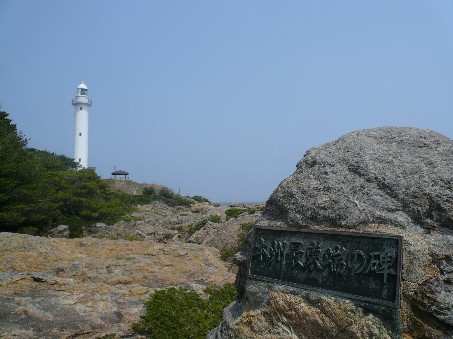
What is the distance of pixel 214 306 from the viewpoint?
590cm

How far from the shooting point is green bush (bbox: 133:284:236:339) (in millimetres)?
5301

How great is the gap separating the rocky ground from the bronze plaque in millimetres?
2586

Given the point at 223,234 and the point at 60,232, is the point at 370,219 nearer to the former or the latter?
the point at 223,234

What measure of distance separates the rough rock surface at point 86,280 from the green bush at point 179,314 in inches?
8.7

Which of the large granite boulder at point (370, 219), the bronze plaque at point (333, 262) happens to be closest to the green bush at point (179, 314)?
the large granite boulder at point (370, 219)

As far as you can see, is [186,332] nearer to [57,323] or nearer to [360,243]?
[57,323]

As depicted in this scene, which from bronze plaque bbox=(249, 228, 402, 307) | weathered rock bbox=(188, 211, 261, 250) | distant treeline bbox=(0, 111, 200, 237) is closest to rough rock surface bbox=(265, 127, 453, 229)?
bronze plaque bbox=(249, 228, 402, 307)

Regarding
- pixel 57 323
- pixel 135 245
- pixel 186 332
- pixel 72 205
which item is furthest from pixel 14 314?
pixel 72 205

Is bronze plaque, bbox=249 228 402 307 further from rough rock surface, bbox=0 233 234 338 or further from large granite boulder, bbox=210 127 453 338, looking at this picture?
rough rock surface, bbox=0 233 234 338

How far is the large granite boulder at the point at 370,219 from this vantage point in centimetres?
274

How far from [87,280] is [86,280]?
0.02 meters

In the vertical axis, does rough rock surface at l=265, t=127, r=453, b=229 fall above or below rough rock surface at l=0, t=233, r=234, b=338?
above

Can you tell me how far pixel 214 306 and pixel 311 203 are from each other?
3.13m

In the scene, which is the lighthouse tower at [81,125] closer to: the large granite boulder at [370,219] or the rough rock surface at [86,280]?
the rough rock surface at [86,280]
